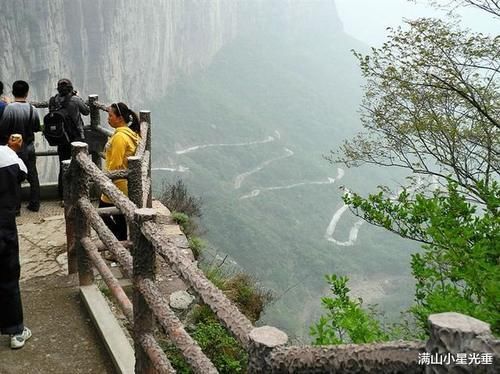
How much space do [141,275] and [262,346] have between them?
1478 mm

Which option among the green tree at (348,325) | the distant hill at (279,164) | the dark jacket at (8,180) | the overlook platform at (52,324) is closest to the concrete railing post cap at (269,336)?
the green tree at (348,325)

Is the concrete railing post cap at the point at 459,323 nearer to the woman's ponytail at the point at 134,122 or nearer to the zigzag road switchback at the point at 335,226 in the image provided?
the woman's ponytail at the point at 134,122

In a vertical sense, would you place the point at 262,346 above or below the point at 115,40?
below

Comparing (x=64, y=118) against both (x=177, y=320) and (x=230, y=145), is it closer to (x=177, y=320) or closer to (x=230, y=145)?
(x=177, y=320)

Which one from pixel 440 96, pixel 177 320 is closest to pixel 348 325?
pixel 177 320

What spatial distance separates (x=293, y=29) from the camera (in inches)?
5320

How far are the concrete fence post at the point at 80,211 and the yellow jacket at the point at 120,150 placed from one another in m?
0.79

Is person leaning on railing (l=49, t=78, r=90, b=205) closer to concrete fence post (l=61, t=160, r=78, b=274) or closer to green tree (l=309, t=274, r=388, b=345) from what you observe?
concrete fence post (l=61, t=160, r=78, b=274)

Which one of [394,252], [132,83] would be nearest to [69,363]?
[394,252]

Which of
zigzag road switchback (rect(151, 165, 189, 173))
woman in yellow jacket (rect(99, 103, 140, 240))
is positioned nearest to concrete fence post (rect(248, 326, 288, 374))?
woman in yellow jacket (rect(99, 103, 140, 240))

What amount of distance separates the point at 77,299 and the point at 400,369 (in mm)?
3652

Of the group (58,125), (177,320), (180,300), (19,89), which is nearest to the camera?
(177,320)

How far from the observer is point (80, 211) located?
4.45m

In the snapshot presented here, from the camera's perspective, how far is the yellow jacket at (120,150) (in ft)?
17.4
